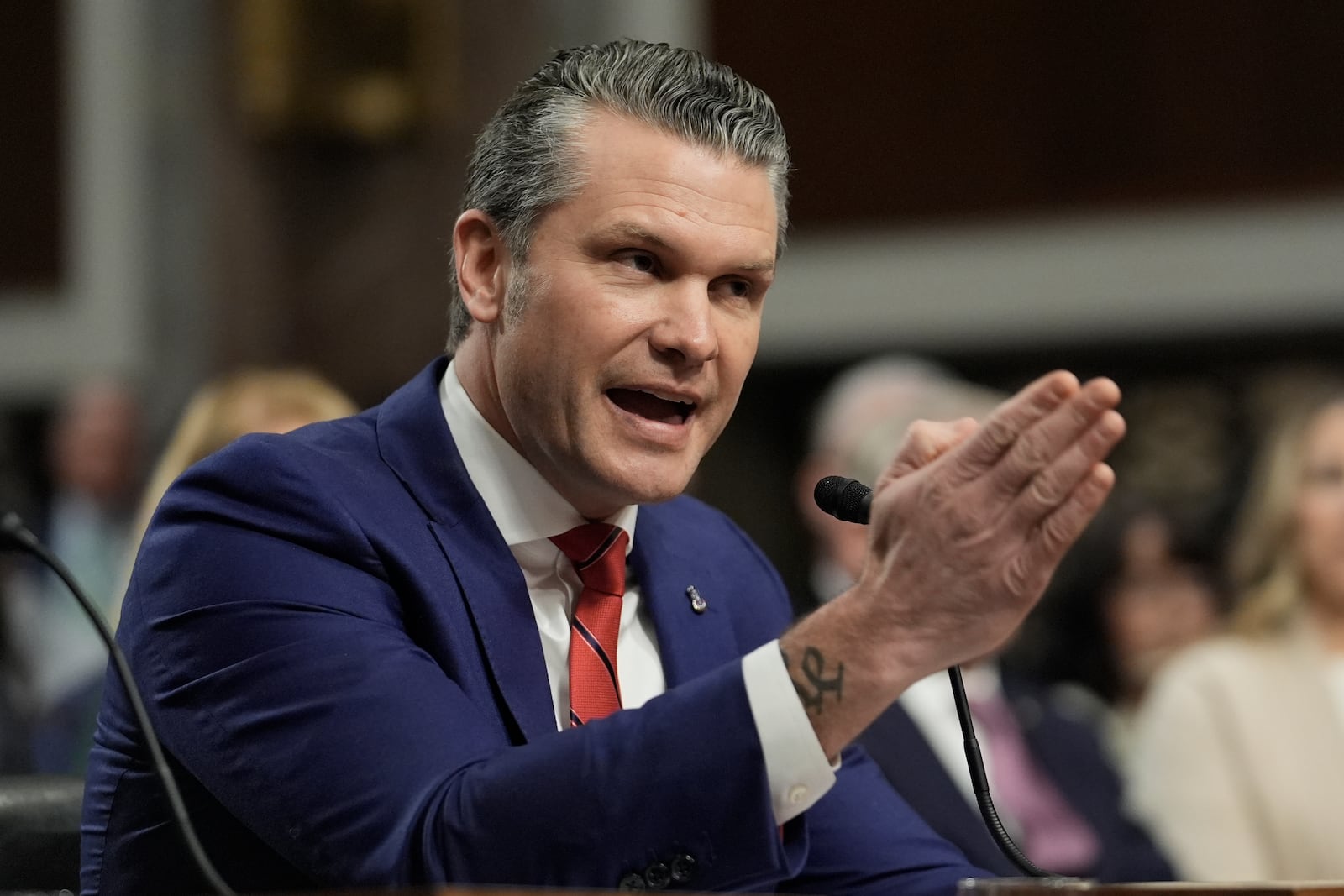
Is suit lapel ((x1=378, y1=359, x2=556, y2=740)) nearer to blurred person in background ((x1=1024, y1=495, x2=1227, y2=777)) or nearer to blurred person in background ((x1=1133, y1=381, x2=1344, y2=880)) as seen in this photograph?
blurred person in background ((x1=1133, y1=381, x2=1344, y2=880))

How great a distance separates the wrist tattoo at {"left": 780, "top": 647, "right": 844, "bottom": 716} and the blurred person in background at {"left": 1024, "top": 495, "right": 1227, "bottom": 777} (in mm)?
3816

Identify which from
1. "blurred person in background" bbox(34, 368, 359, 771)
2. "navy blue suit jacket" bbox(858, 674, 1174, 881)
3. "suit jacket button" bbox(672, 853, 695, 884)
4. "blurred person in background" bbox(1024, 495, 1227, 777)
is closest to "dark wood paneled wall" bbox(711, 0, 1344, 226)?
"blurred person in background" bbox(1024, 495, 1227, 777)

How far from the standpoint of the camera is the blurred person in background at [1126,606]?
5.32m

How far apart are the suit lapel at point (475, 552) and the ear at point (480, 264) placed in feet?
0.40

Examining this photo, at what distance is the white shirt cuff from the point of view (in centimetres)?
157

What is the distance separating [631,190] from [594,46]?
32cm

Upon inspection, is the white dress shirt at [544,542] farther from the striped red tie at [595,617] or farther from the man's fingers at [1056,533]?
the man's fingers at [1056,533]

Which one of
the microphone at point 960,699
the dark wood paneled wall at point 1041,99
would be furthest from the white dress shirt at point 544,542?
the dark wood paneled wall at point 1041,99

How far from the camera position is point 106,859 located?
1.94 meters

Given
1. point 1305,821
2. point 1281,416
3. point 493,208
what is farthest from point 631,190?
point 1281,416

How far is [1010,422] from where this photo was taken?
147cm

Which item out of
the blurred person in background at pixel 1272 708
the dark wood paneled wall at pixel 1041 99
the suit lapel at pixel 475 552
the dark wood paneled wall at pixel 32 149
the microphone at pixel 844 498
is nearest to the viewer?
the microphone at pixel 844 498

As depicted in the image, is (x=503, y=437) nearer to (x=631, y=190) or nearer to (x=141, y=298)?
(x=631, y=190)

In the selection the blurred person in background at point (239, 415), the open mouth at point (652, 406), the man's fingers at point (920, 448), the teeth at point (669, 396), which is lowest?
the blurred person in background at point (239, 415)
